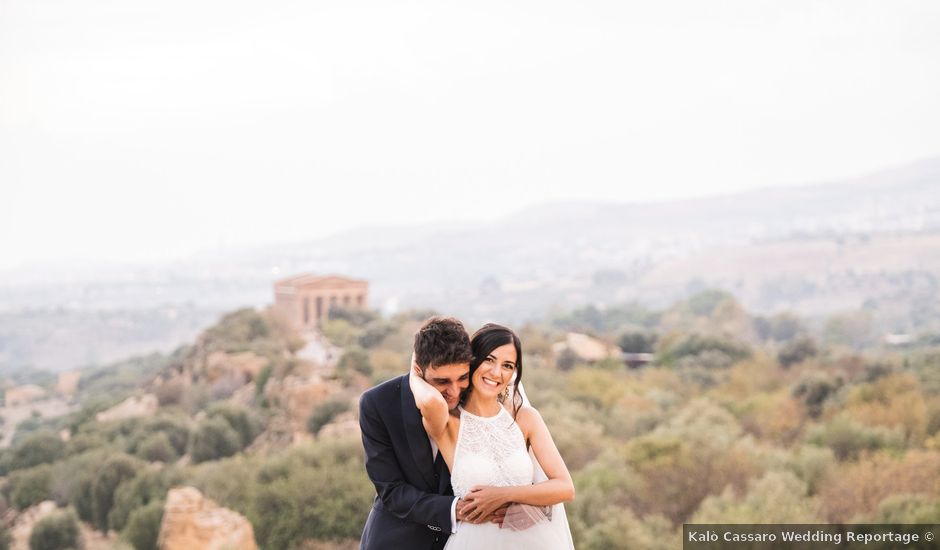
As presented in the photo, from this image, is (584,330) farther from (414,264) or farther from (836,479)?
(414,264)

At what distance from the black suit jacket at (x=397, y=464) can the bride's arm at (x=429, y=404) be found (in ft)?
0.15

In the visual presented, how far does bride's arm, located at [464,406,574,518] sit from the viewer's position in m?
3.12

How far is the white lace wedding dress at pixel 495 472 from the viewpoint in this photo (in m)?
3.18

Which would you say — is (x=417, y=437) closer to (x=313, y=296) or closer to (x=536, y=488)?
(x=536, y=488)

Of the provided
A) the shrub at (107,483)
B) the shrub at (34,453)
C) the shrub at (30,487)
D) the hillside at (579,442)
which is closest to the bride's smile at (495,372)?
the hillside at (579,442)

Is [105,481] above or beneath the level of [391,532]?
beneath

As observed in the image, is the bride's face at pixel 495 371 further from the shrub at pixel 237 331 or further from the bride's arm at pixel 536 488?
the shrub at pixel 237 331

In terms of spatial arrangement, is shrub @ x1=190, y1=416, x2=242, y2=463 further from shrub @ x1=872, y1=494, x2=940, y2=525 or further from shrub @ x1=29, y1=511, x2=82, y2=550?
shrub @ x1=872, y1=494, x2=940, y2=525

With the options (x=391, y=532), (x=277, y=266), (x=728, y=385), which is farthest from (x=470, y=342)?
(x=277, y=266)

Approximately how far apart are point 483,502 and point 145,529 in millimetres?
14558

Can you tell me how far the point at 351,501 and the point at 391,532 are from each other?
40.1 ft

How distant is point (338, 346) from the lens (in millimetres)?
38781

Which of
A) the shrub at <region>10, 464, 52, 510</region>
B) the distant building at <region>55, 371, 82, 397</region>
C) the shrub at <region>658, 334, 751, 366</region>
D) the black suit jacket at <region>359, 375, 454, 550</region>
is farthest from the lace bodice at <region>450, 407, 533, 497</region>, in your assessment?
the distant building at <region>55, 371, 82, 397</region>

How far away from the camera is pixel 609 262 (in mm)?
157750
